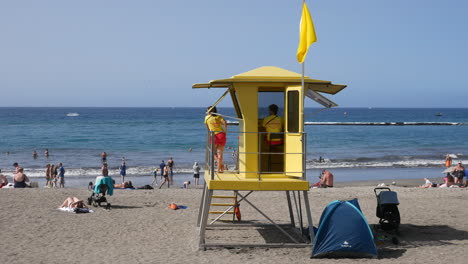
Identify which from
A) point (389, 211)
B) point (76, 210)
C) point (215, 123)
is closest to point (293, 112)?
point (215, 123)

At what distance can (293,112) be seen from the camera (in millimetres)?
12773

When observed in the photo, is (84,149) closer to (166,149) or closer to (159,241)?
(166,149)

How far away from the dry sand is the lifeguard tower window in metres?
2.58

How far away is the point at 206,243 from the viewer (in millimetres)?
13195

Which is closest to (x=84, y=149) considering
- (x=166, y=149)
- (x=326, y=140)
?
(x=166, y=149)

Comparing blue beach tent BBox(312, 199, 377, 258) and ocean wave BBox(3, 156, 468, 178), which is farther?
ocean wave BBox(3, 156, 468, 178)

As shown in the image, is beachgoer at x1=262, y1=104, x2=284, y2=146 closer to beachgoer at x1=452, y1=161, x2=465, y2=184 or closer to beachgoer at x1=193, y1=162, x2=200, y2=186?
beachgoer at x1=452, y1=161, x2=465, y2=184

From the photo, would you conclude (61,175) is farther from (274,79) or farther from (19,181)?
(274,79)

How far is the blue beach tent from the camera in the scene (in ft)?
39.2

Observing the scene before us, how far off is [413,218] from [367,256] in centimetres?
548

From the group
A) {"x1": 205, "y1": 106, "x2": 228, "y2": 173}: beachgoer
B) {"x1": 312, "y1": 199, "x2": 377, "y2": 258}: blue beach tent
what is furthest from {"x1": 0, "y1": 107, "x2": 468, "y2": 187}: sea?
{"x1": 312, "y1": 199, "x2": 377, "y2": 258}: blue beach tent

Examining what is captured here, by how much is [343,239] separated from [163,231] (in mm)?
4941

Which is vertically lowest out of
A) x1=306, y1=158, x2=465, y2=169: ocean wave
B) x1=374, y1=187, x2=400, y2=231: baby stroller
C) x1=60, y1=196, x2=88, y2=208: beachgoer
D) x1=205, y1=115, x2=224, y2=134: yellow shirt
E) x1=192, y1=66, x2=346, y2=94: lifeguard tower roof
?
x1=306, y1=158, x2=465, y2=169: ocean wave

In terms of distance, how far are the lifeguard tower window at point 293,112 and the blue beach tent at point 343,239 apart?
1999 millimetres
